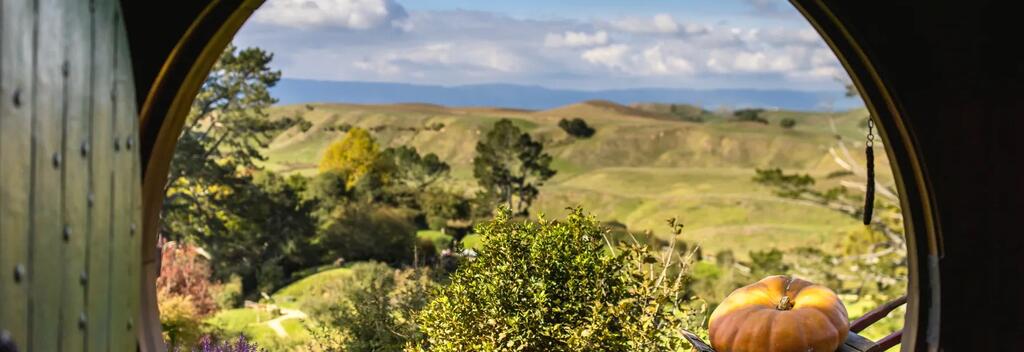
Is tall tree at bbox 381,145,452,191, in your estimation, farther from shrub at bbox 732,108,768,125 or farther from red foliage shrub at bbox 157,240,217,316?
shrub at bbox 732,108,768,125

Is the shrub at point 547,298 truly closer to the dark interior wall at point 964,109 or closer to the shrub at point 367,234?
the dark interior wall at point 964,109

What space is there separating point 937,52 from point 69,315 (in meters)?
1.58

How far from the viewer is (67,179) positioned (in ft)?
4.23

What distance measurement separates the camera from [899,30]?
1.93m

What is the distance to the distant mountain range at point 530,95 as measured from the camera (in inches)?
425

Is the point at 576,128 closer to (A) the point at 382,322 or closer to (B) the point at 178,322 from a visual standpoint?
(B) the point at 178,322

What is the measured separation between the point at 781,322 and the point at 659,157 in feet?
25.3

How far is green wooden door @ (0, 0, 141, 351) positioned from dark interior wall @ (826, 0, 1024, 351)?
1.30m

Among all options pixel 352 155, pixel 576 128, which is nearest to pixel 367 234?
pixel 352 155

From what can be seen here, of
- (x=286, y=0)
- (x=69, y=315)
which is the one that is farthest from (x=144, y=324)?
(x=286, y=0)

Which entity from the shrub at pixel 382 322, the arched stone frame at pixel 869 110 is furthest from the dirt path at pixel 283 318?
the arched stone frame at pixel 869 110

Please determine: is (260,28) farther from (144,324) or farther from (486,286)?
(144,324)

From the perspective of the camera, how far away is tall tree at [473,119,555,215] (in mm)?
9500

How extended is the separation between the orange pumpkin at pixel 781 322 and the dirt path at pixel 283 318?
18.3 feet
